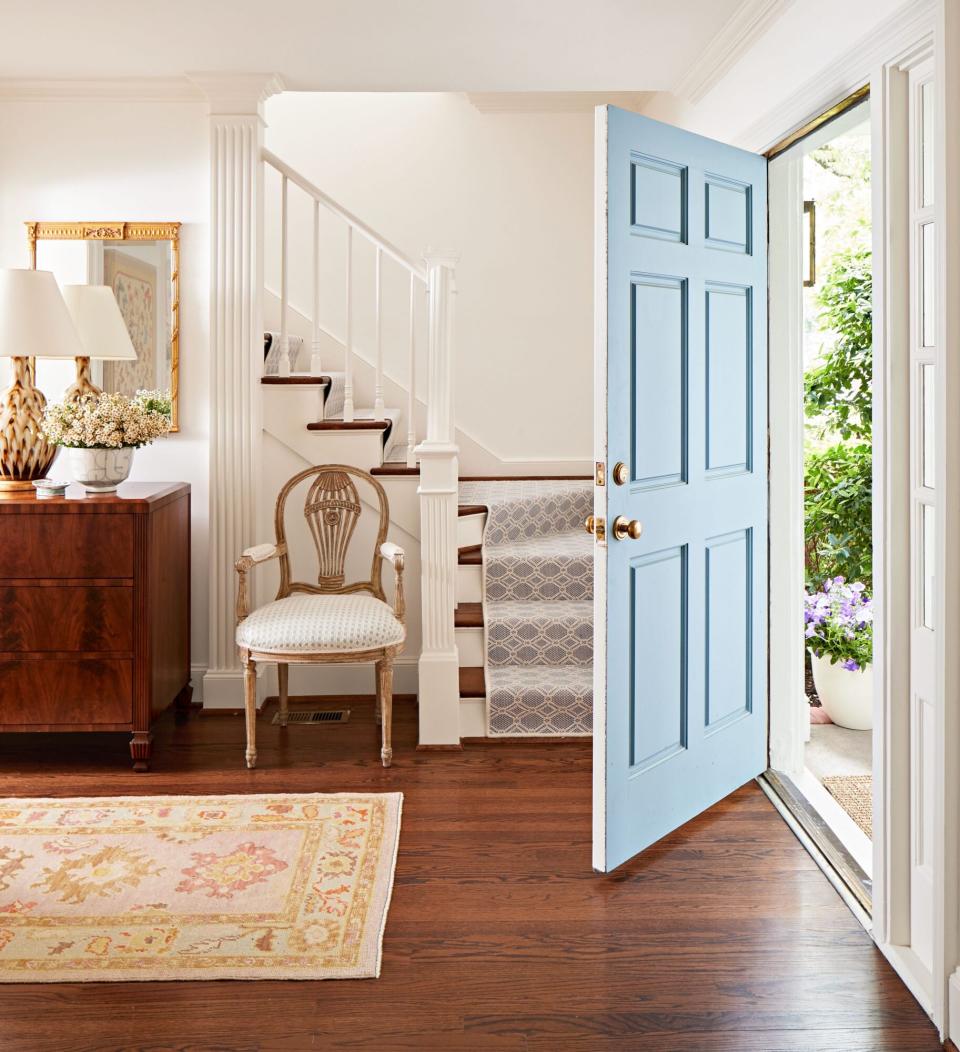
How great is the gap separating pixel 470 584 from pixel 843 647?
62.3 inches

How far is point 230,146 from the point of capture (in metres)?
4.22

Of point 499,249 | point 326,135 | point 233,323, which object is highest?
point 326,135

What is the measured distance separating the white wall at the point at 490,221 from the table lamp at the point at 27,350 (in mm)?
2061

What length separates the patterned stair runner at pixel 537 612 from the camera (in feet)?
12.9

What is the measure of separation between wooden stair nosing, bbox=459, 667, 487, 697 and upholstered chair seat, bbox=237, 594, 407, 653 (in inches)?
14.6

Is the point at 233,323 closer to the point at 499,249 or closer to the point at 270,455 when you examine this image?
the point at 270,455

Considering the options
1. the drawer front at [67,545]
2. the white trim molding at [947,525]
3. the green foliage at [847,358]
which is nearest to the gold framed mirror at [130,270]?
the drawer front at [67,545]

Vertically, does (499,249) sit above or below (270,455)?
above

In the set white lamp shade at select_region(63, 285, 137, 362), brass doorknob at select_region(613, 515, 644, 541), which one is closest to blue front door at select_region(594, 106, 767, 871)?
brass doorknob at select_region(613, 515, 644, 541)

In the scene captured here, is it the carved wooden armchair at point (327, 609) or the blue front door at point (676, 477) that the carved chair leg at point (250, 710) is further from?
the blue front door at point (676, 477)

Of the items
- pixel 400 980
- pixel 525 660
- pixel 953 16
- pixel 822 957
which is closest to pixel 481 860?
pixel 400 980

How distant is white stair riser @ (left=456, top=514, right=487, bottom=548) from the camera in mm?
4480

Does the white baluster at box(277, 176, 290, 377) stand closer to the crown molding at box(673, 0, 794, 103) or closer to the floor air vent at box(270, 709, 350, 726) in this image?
the floor air vent at box(270, 709, 350, 726)

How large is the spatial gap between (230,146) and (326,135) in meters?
1.52
